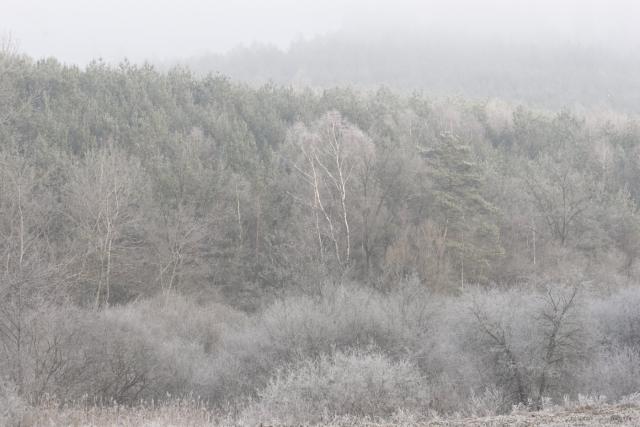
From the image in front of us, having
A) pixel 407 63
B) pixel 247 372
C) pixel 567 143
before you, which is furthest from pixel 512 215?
pixel 407 63

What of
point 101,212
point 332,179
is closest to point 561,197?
point 332,179

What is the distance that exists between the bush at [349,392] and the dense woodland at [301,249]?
62 mm

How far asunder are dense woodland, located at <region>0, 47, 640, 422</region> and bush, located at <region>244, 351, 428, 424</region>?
62 mm

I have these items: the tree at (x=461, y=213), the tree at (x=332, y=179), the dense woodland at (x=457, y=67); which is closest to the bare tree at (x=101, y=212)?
the tree at (x=332, y=179)

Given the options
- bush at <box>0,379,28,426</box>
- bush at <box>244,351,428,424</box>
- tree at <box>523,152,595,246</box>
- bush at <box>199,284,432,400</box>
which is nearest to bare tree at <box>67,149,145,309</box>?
bush at <box>199,284,432,400</box>

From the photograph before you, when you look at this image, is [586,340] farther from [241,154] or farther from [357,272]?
[241,154]

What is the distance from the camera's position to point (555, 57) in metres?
107

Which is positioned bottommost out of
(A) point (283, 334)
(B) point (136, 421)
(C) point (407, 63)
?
(A) point (283, 334)

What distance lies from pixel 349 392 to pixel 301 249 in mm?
17635

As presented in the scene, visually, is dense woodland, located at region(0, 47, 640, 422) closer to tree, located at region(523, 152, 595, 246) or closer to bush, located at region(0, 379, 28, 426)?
tree, located at region(523, 152, 595, 246)

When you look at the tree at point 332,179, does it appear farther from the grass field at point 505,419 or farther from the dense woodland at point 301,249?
the grass field at point 505,419

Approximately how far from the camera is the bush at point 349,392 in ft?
39.6

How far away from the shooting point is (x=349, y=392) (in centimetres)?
1264

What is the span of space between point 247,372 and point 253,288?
14.3 m
